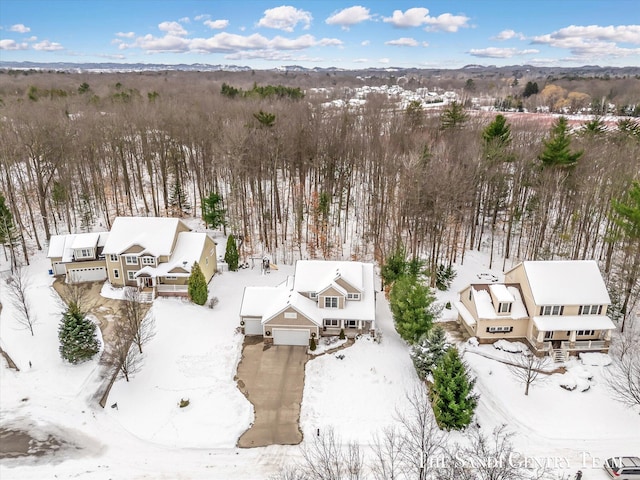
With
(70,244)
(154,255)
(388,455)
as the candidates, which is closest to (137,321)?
(154,255)

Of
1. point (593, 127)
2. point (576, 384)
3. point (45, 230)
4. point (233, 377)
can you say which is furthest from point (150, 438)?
point (593, 127)

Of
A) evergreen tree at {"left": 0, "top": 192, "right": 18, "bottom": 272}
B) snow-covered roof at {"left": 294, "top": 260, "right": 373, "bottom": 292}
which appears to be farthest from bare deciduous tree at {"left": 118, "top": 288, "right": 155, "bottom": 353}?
evergreen tree at {"left": 0, "top": 192, "right": 18, "bottom": 272}

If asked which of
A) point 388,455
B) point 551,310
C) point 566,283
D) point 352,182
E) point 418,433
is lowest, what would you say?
point 388,455

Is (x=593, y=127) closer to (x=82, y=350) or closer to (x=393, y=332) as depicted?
(x=393, y=332)

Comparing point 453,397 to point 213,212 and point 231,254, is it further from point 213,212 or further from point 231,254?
point 213,212

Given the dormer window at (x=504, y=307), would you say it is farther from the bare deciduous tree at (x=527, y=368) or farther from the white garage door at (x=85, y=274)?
the white garage door at (x=85, y=274)

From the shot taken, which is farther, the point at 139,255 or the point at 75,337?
the point at 139,255

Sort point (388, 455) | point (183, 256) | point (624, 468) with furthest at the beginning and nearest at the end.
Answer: point (183, 256)
point (388, 455)
point (624, 468)
